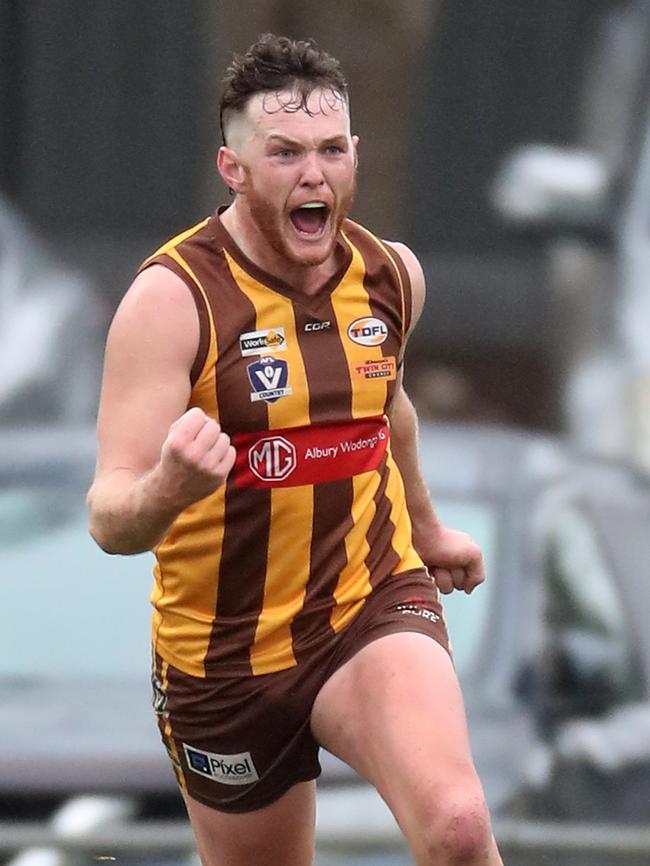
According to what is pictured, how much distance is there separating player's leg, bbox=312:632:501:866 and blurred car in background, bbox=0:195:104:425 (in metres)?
7.03

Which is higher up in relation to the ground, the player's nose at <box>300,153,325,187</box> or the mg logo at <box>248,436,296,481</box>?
the player's nose at <box>300,153,325,187</box>

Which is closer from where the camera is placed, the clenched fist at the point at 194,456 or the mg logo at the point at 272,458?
the clenched fist at the point at 194,456

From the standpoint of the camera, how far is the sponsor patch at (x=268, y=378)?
4.84 metres

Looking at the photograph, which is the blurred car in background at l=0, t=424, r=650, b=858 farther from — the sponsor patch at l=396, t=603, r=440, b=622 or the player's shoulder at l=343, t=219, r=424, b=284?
the player's shoulder at l=343, t=219, r=424, b=284

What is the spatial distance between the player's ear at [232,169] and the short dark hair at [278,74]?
8 centimetres

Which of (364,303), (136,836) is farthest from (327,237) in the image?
(136,836)

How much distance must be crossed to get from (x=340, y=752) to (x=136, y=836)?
1.57 metres

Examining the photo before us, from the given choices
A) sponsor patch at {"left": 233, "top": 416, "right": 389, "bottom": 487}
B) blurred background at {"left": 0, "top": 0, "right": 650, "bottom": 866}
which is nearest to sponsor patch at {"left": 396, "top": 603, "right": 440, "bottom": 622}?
sponsor patch at {"left": 233, "top": 416, "right": 389, "bottom": 487}

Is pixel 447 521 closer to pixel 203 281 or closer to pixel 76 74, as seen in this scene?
pixel 203 281

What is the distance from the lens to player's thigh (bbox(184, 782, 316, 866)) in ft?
17.3

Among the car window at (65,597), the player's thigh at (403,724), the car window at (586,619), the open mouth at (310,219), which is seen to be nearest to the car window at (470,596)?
the car window at (586,619)

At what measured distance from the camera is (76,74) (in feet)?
70.7

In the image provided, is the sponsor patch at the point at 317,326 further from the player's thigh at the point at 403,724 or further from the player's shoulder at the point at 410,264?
the player's thigh at the point at 403,724

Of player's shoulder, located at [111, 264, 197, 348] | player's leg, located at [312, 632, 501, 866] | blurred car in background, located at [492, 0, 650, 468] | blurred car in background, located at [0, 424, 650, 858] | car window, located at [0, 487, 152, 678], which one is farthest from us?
blurred car in background, located at [492, 0, 650, 468]
